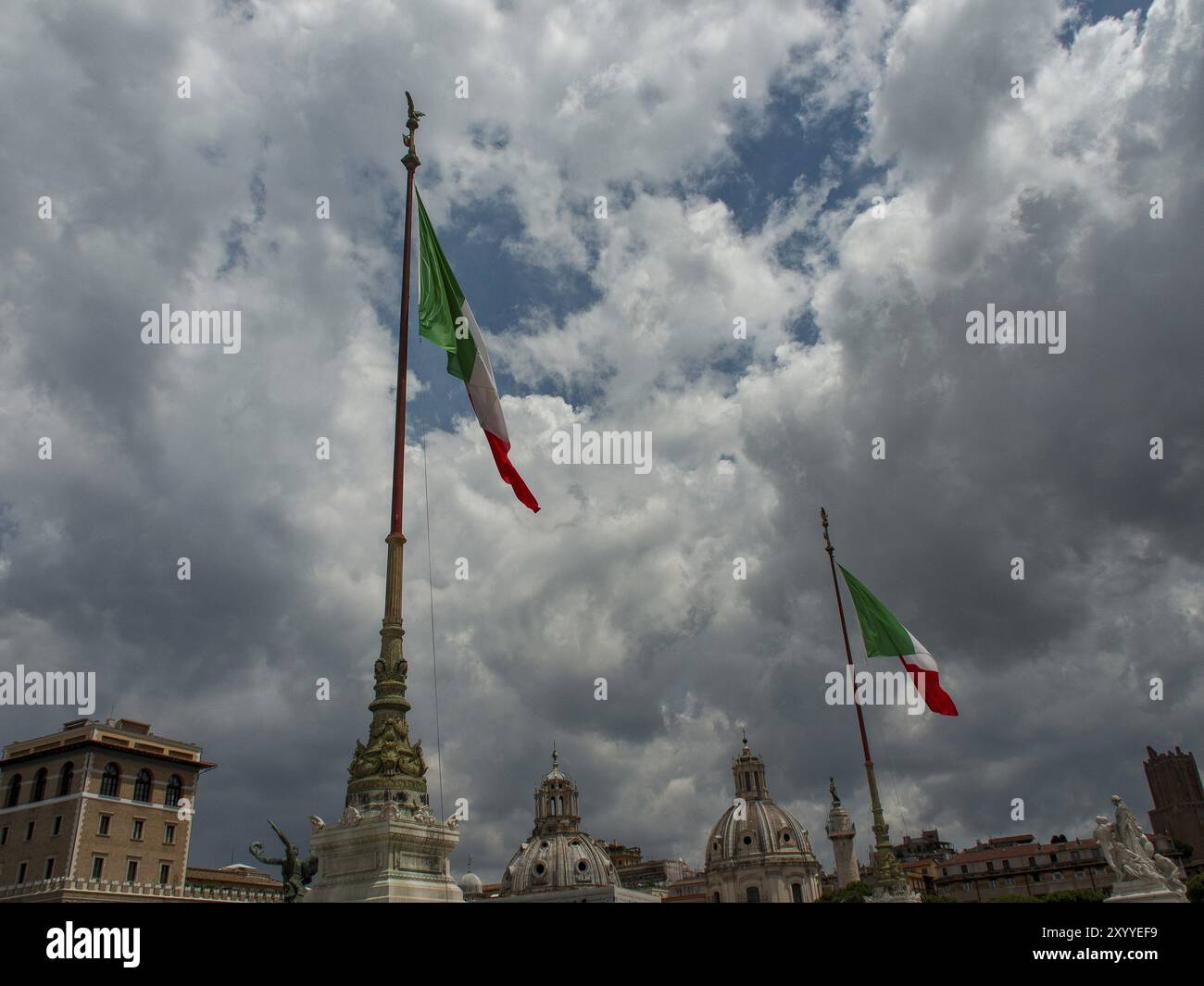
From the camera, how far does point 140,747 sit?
64188mm

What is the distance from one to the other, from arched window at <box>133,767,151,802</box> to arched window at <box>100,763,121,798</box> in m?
1.63

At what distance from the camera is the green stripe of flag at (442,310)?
23969 mm

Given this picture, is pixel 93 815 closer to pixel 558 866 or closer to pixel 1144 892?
pixel 1144 892

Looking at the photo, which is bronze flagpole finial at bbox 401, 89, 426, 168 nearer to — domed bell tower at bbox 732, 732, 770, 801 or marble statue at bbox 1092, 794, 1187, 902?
marble statue at bbox 1092, 794, 1187, 902

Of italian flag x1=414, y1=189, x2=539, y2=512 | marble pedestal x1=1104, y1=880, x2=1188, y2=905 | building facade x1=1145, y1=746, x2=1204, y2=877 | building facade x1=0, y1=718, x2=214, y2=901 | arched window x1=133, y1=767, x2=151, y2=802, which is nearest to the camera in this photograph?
italian flag x1=414, y1=189, x2=539, y2=512

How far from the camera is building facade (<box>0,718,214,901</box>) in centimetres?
5688

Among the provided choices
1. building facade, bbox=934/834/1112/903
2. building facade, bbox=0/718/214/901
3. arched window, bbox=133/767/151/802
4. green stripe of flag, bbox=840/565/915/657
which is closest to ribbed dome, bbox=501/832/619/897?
building facade, bbox=934/834/1112/903

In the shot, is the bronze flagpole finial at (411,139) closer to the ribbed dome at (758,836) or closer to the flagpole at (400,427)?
the flagpole at (400,427)

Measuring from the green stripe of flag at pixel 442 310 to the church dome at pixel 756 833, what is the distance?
127 m

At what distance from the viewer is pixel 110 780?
6066cm

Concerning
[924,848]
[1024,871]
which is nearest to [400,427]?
[1024,871]

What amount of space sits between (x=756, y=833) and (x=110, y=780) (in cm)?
10213
